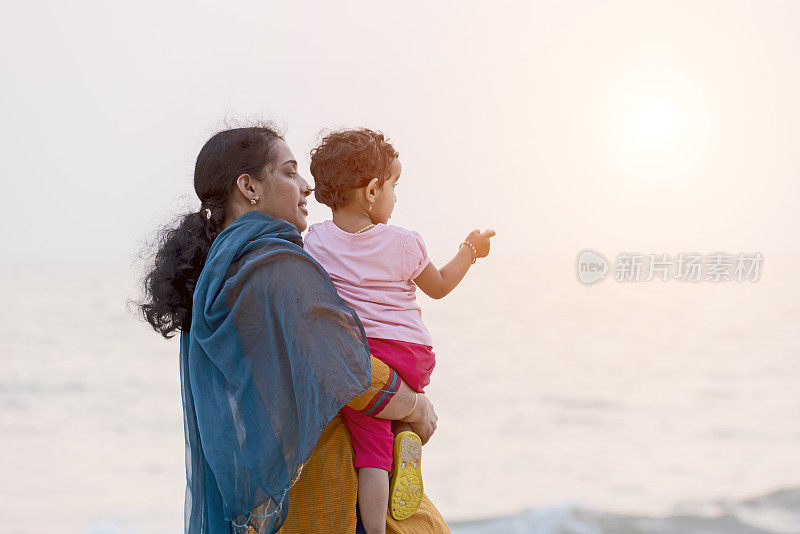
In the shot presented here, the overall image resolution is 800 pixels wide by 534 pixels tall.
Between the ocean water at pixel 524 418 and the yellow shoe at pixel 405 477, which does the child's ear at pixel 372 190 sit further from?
the ocean water at pixel 524 418

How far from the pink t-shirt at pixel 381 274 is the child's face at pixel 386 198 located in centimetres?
7

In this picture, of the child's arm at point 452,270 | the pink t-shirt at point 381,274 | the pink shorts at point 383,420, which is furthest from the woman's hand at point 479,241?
the pink shorts at point 383,420

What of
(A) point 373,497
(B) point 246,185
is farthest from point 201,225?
(A) point 373,497

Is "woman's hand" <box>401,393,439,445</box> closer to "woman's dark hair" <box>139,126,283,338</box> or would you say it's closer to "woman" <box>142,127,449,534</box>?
"woman" <box>142,127,449,534</box>

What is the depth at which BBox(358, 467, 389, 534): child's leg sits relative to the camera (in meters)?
1.75

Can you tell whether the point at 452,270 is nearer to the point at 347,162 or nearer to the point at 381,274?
the point at 381,274

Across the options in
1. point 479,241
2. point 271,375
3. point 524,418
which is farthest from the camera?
point 524,418

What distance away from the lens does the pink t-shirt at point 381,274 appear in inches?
71.7

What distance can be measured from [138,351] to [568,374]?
8.89 meters

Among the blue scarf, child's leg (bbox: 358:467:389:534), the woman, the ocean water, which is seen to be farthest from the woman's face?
the ocean water

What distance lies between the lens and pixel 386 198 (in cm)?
193

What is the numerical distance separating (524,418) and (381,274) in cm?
1286

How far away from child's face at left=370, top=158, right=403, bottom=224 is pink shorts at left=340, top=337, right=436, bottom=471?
0.31 meters

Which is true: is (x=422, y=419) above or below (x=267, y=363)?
below
